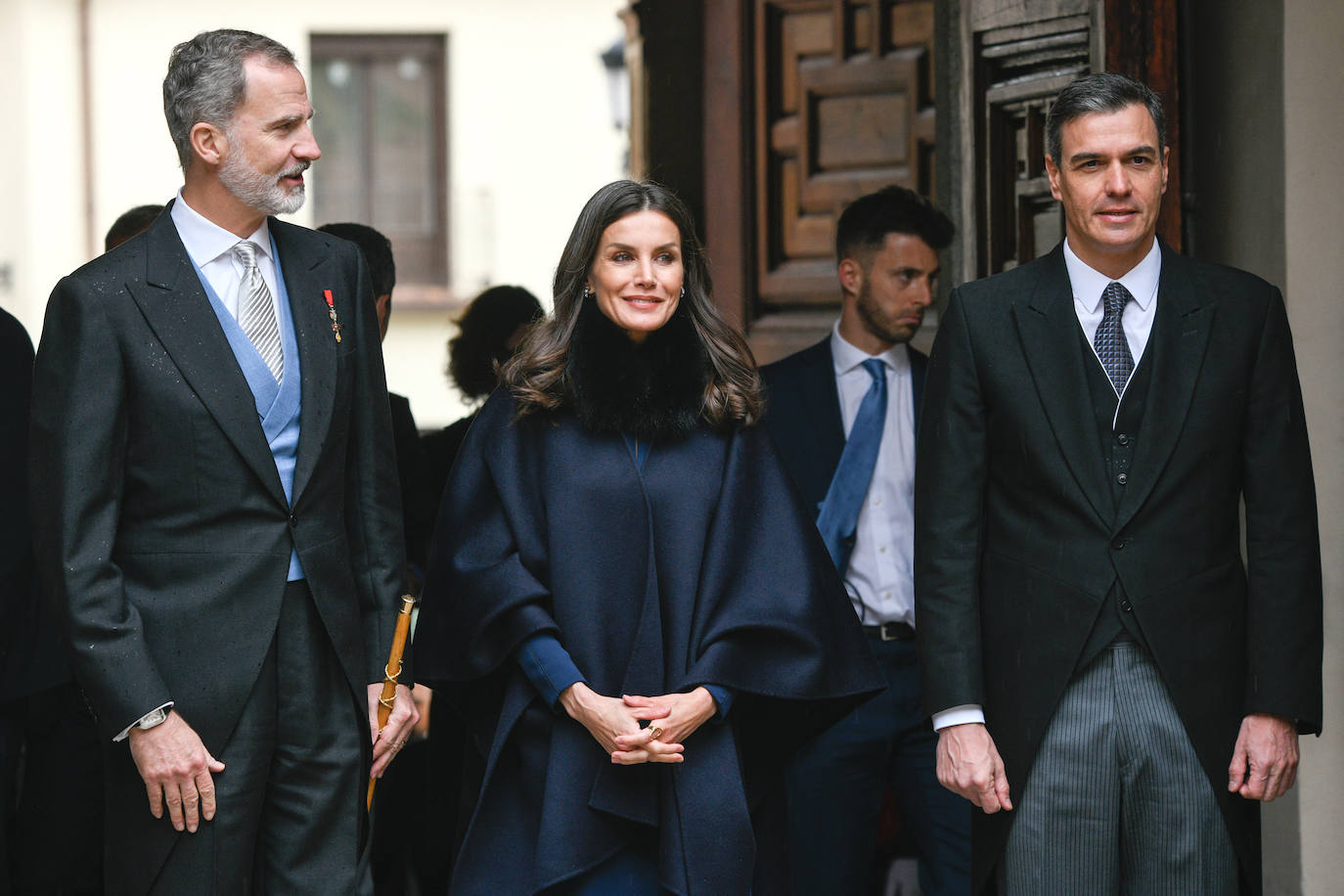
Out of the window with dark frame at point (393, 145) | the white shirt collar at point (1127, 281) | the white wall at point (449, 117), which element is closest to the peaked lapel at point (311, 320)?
the white shirt collar at point (1127, 281)

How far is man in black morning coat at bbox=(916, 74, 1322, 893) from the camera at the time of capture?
315 centimetres

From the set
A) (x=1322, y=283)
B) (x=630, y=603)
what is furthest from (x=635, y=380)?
(x=1322, y=283)

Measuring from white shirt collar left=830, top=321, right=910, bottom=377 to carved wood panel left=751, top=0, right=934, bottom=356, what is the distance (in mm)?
1592

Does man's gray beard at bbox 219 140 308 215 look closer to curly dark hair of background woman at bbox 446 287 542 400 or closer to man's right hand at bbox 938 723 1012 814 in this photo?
man's right hand at bbox 938 723 1012 814

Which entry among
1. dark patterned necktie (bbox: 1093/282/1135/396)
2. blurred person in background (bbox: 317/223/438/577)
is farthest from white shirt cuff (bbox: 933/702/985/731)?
blurred person in background (bbox: 317/223/438/577)

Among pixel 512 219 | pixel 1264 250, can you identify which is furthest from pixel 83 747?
pixel 512 219

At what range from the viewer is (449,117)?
1578 cm

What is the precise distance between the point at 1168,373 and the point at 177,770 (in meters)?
1.79

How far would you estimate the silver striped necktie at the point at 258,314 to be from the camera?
10.5 ft

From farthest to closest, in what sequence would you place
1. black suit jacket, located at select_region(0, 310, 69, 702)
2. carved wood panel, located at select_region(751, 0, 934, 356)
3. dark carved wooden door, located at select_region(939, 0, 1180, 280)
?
carved wood panel, located at select_region(751, 0, 934, 356)
dark carved wooden door, located at select_region(939, 0, 1180, 280)
black suit jacket, located at select_region(0, 310, 69, 702)

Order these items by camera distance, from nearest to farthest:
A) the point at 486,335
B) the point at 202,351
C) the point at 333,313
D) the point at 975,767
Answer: the point at 202,351
the point at 975,767
the point at 333,313
the point at 486,335

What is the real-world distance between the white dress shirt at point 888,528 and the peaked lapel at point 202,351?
1564mm

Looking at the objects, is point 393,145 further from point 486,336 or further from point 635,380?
point 635,380

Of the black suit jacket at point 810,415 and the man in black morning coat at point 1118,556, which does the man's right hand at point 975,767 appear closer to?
the man in black morning coat at point 1118,556
